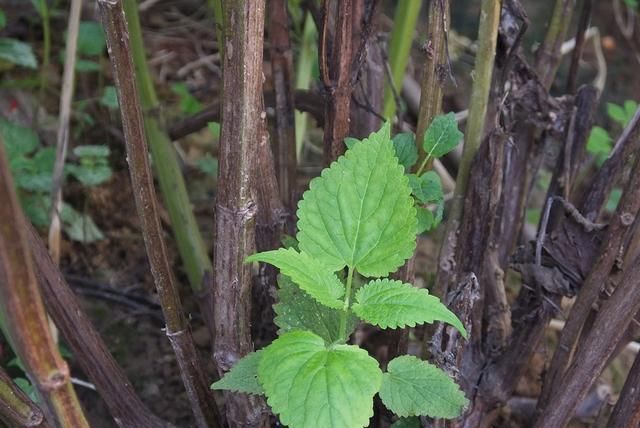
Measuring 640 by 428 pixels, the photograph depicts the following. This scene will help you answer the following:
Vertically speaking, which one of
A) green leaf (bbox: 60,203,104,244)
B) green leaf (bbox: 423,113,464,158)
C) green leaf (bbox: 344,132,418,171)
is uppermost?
green leaf (bbox: 423,113,464,158)

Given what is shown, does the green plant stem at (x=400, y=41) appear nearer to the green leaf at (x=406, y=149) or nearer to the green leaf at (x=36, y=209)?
the green leaf at (x=406, y=149)

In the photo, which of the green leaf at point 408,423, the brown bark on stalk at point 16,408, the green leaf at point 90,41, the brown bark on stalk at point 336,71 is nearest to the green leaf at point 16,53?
the green leaf at point 90,41

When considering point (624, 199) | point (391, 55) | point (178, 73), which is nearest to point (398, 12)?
point (391, 55)

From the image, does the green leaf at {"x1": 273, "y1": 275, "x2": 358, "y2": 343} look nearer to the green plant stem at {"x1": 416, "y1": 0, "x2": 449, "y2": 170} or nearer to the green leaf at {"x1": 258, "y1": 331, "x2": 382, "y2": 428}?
the green leaf at {"x1": 258, "y1": 331, "x2": 382, "y2": 428}

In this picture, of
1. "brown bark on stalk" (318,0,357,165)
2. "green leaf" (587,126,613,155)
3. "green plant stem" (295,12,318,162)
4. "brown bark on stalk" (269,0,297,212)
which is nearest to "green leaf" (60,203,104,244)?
"green plant stem" (295,12,318,162)

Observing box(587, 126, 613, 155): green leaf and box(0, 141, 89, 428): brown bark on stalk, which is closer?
box(0, 141, 89, 428): brown bark on stalk

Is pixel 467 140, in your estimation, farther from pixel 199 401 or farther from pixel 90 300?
pixel 90 300
